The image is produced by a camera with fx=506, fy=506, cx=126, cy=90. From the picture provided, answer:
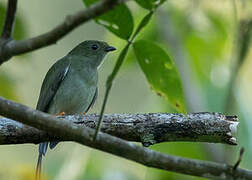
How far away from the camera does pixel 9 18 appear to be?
72.1 inches

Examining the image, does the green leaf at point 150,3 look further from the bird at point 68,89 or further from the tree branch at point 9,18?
the bird at point 68,89

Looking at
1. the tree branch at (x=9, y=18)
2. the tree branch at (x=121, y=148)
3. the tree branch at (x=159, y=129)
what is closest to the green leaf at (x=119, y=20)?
the tree branch at (x=9, y=18)

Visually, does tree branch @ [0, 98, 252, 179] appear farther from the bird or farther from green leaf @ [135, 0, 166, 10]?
the bird

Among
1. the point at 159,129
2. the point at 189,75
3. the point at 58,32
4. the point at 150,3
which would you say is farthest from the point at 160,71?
the point at 189,75

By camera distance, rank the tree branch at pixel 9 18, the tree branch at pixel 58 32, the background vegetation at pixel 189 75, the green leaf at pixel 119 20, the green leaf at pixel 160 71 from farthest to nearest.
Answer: the background vegetation at pixel 189 75
the green leaf at pixel 160 71
the green leaf at pixel 119 20
the tree branch at pixel 9 18
the tree branch at pixel 58 32

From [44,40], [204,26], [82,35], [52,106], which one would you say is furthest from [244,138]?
[82,35]

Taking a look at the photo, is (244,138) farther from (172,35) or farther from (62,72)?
(62,72)

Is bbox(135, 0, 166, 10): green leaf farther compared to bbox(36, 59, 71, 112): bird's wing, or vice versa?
bbox(36, 59, 71, 112): bird's wing

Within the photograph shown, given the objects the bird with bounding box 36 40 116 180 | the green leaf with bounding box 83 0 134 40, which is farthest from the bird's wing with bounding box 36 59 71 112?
the green leaf with bounding box 83 0 134 40

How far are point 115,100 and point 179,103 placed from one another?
7.27 meters

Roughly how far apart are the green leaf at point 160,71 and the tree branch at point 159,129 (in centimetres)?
59

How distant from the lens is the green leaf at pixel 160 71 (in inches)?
96.3

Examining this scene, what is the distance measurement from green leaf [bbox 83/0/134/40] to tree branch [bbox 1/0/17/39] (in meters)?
0.35

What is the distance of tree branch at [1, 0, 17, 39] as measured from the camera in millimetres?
1799
